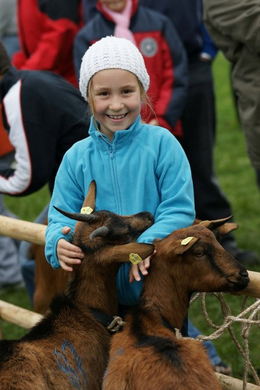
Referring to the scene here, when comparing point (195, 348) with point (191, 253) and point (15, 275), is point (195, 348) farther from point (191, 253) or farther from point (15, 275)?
point (15, 275)

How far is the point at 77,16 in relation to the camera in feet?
23.7

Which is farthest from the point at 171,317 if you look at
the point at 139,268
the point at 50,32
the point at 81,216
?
the point at 50,32

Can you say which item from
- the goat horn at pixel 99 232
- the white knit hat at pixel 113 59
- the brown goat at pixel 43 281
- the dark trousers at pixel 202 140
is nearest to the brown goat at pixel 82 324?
the goat horn at pixel 99 232

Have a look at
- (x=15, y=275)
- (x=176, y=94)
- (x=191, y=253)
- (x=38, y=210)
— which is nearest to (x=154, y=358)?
(x=191, y=253)

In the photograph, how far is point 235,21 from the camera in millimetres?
5250

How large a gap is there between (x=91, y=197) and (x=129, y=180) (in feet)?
0.66

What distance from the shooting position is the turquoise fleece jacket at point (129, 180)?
3.60 meters

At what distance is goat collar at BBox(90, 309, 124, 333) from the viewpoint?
11.8ft

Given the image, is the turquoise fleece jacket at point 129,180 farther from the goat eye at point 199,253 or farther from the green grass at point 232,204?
the green grass at point 232,204

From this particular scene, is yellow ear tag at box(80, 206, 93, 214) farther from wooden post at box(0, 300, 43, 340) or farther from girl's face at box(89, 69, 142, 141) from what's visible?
wooden post at box(0, 300, 43, 340)

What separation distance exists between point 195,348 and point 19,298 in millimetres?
3780

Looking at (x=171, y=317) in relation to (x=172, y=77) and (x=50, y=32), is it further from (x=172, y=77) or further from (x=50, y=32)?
(x=50, y=32)

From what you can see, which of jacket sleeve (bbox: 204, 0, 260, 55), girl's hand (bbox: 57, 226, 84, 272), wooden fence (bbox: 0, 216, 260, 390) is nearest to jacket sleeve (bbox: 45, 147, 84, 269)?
girl's hand (bbox: 57, 226, 84, 272)

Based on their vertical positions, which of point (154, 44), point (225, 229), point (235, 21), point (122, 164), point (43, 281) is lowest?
point (43, 281)
